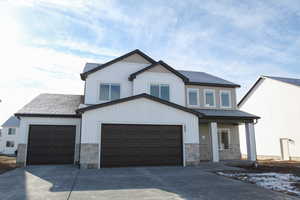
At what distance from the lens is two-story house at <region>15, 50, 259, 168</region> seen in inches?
508

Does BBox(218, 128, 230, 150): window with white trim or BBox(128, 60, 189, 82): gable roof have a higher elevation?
BBox(128, 60, 189, 82): gable roof

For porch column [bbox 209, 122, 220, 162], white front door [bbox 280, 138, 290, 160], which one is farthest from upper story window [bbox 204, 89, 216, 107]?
white front door [bbox 280, 138, 290, 160]

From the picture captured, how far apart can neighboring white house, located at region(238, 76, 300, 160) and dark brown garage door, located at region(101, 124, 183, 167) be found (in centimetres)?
1261

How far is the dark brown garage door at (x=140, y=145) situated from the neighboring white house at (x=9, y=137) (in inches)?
1398

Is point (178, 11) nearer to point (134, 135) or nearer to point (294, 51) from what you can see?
point (134, 135)

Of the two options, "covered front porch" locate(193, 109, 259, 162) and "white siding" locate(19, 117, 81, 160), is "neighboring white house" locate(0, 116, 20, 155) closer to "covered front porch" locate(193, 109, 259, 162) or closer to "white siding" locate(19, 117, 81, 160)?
"white siding" locate(19, 117, 81, 160)

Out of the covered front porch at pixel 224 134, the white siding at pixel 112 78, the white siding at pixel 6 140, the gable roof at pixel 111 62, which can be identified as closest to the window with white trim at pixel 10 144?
the white siding at pixel 6 140

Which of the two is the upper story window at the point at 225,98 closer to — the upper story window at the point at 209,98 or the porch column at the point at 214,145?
the upper story window at the point at 209,98

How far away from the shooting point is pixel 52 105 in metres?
16.2

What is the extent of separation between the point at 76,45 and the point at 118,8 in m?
3.88

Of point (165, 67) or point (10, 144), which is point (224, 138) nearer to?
point (165, 67)

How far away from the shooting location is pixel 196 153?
13867mm

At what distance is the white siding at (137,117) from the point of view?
1266cm

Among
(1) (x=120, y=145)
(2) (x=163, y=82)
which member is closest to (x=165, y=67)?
(2) (x=163, y=82)
